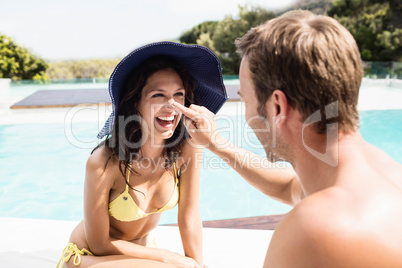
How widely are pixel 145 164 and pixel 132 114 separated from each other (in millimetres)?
364

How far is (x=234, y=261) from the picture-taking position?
2740 millimetres

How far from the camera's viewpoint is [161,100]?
2.30 meters

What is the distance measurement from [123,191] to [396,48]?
28917 mm

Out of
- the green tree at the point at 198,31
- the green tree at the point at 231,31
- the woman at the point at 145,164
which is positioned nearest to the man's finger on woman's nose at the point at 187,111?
the woman at the point at 145,164

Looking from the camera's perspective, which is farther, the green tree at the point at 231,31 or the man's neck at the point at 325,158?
the green tree at the point at 231,31

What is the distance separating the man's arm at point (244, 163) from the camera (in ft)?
6.98

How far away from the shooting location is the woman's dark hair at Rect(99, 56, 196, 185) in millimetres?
2281

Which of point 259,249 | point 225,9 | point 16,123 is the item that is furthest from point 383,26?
point 259,249

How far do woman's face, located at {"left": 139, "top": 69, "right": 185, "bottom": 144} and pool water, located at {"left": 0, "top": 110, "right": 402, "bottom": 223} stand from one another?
12.0ft

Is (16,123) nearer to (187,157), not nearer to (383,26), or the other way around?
(187,157)

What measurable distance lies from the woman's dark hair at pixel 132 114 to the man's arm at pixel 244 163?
343 millimetres

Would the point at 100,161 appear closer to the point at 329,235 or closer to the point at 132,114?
the point at 132,114

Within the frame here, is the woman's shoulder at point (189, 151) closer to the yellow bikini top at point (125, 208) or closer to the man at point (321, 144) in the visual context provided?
the yellow bikini top at point (125, 208)

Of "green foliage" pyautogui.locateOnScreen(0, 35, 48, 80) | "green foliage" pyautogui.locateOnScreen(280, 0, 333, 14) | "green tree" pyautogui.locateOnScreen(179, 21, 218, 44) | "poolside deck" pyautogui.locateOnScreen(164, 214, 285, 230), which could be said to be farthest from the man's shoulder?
"green foliage" pyautogui.locateOnScreen(280, 0, 333, 14)
